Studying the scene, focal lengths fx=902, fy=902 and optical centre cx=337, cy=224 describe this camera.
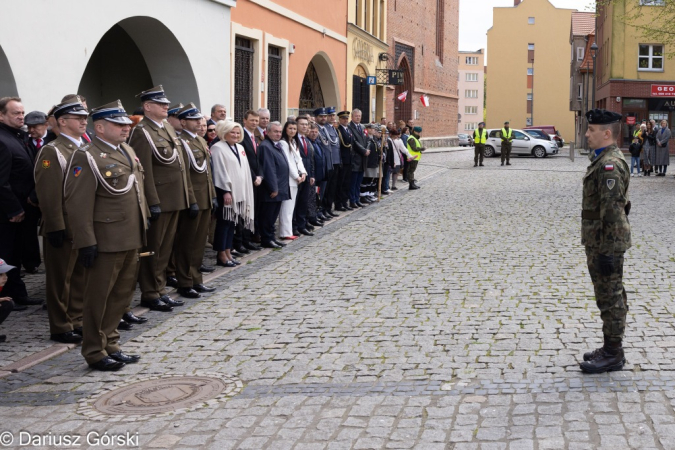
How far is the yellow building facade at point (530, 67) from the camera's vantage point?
3578 inches

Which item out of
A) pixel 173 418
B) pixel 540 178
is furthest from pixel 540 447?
pixel 540 178

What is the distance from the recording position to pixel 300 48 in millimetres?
23219

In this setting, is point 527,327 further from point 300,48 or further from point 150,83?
point 300,48

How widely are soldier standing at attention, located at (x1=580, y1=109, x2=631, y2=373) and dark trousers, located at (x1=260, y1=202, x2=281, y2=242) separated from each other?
677 centimetres

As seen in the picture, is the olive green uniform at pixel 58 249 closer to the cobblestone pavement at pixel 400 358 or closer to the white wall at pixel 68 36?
the cobblestone pavement at pixel 400 358

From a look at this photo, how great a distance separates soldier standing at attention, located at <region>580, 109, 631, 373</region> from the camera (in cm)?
609

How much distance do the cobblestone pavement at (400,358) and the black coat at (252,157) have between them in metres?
1.20

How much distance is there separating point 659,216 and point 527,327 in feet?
32.5

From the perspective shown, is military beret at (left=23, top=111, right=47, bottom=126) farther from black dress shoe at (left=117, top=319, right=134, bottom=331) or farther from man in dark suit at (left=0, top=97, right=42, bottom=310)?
black dress shoe at (left=117, top=319, right=134, bottom=331)

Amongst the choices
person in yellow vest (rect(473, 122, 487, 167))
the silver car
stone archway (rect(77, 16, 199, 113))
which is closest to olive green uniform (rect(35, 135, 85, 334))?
stone archway (rect(77, 16, 199, 113))

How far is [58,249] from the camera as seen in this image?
7.43 meters

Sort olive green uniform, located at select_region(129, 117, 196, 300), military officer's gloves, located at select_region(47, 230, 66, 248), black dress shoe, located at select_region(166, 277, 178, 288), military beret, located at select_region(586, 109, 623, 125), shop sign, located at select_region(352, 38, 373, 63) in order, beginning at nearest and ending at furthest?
1. military beret, located at select_region(586, 109, 623, 125)
2. military officer's gloves, located at select_region(47, 230, 66, 248)
3. olive green uniform, located at select_region(129, 117, 196, 300)
4. black dress shoe, located at select_region(166, 277, 178, 288)
5. shop sign, located at select_region(352, 38, 373, 63)

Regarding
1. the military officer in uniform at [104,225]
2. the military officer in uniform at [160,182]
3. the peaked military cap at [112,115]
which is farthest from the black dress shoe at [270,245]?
the peaked military cap at [112,115]

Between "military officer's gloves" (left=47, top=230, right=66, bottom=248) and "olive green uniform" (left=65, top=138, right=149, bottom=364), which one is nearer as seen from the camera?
"olive green uniform" (left=65, top=138, right=149, bottom=364)
